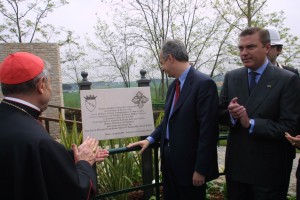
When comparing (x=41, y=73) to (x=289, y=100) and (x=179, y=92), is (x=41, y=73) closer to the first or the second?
(x=179, y=92)

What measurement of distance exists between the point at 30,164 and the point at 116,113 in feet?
4.08

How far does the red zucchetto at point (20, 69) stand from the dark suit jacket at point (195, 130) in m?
1.10

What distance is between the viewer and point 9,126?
4.96 feet

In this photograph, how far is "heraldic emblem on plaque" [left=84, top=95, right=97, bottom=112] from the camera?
2.58m

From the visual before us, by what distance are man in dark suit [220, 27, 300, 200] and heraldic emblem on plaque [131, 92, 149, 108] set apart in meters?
0.75

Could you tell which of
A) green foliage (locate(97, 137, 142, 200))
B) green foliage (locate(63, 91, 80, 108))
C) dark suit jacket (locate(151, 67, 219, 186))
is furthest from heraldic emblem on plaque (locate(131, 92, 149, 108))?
green foliage (locate(63, 91, 80, 108))

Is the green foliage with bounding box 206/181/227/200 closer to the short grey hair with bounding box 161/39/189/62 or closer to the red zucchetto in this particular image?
the short grey hair with bounding box 161/39/189/62

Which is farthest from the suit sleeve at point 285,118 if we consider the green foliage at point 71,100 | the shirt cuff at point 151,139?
the green foliage at point 71,100

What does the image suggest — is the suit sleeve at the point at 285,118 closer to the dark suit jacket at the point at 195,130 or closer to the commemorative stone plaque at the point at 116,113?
the dark suit jacket at the point at 195,130

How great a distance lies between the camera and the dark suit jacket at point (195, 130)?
7.30ft

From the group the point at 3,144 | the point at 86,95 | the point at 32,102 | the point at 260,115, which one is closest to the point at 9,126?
the point at 3,144

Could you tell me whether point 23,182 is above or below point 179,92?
below

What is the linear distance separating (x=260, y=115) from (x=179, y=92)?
0.66 meters

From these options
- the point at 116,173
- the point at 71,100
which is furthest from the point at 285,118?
the point at 71,100
